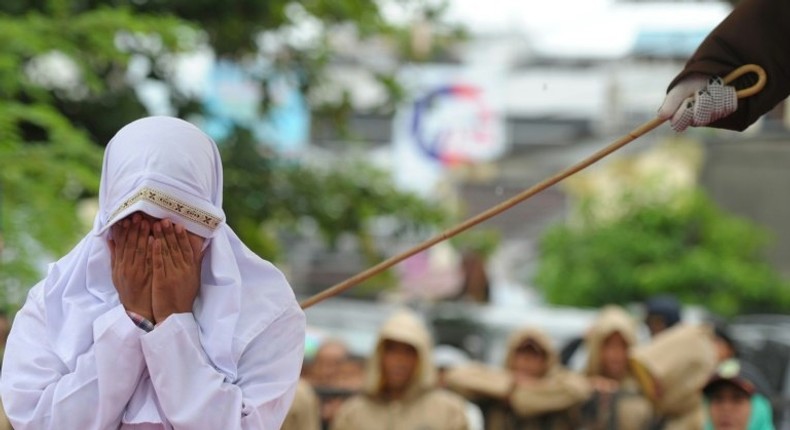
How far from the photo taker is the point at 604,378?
1078 centimetres

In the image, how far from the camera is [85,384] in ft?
14.0

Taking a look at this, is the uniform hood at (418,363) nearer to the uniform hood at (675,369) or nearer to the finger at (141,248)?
the uniform hood at (675,369)

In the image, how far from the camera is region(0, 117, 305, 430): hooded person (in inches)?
168

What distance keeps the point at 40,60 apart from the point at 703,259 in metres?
10.1

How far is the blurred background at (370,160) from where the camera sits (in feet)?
33.8

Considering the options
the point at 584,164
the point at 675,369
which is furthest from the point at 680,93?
the point at 675,369

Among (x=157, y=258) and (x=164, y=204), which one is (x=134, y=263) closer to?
(x=157, y=258)

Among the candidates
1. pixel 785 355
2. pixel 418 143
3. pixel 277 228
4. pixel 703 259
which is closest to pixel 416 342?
pixel 277 228

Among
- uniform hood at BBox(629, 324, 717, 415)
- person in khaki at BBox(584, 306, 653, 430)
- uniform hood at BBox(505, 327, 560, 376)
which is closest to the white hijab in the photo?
uniform hood at BBox(629, 324, 717, 415)

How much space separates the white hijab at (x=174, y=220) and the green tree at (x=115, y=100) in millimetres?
5273

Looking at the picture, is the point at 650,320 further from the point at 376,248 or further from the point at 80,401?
the point at 80,401

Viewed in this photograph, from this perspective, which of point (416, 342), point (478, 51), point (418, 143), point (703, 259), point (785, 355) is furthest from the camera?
point (478, 51)

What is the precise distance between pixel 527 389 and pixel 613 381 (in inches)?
29.8

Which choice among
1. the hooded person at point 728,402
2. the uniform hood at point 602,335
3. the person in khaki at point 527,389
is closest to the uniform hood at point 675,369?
the person in khaki at point 527,389
